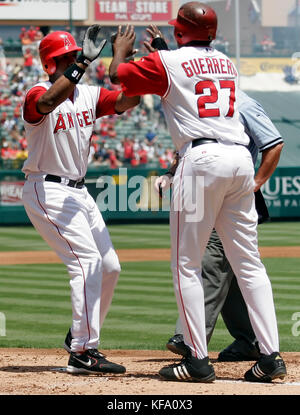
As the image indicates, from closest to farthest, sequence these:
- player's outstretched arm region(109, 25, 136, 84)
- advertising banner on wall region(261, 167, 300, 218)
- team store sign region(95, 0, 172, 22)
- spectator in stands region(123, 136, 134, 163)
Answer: player's outstretched arm region(109, 25, 136, 84), advertising banner on wall region(261, 167, 300, 218), spectator in stands region(123, 136, 134, 163), team store sign region(95, 0, 172, 22)

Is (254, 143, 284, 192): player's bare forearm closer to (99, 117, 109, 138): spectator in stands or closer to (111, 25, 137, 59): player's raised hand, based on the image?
(111, 25, 137, 59): player's raised hand

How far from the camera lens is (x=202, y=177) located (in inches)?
174

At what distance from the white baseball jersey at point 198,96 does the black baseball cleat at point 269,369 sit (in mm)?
1158

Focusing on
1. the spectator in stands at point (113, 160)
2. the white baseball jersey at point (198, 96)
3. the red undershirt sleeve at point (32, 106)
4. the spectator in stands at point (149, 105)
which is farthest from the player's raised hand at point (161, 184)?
the spectator in stands at point (149, 105)

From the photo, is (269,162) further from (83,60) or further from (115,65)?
(83,60)

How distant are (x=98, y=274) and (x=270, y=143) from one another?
1.26 meters

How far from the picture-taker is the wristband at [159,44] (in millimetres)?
4785

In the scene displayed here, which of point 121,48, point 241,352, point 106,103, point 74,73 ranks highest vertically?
point 121,48

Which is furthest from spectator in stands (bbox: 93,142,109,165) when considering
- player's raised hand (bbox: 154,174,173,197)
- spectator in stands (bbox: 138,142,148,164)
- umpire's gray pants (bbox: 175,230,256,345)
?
player's raised hand (bbox: 154,174,173,197)

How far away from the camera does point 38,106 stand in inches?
189

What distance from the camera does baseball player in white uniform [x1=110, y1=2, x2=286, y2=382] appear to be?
174 inches

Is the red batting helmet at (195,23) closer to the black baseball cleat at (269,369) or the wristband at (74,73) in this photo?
the wristband at (74,73)

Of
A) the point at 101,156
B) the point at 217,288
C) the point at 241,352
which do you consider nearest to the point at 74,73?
the point at 217,288

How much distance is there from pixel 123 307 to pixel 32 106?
13.8 ft
